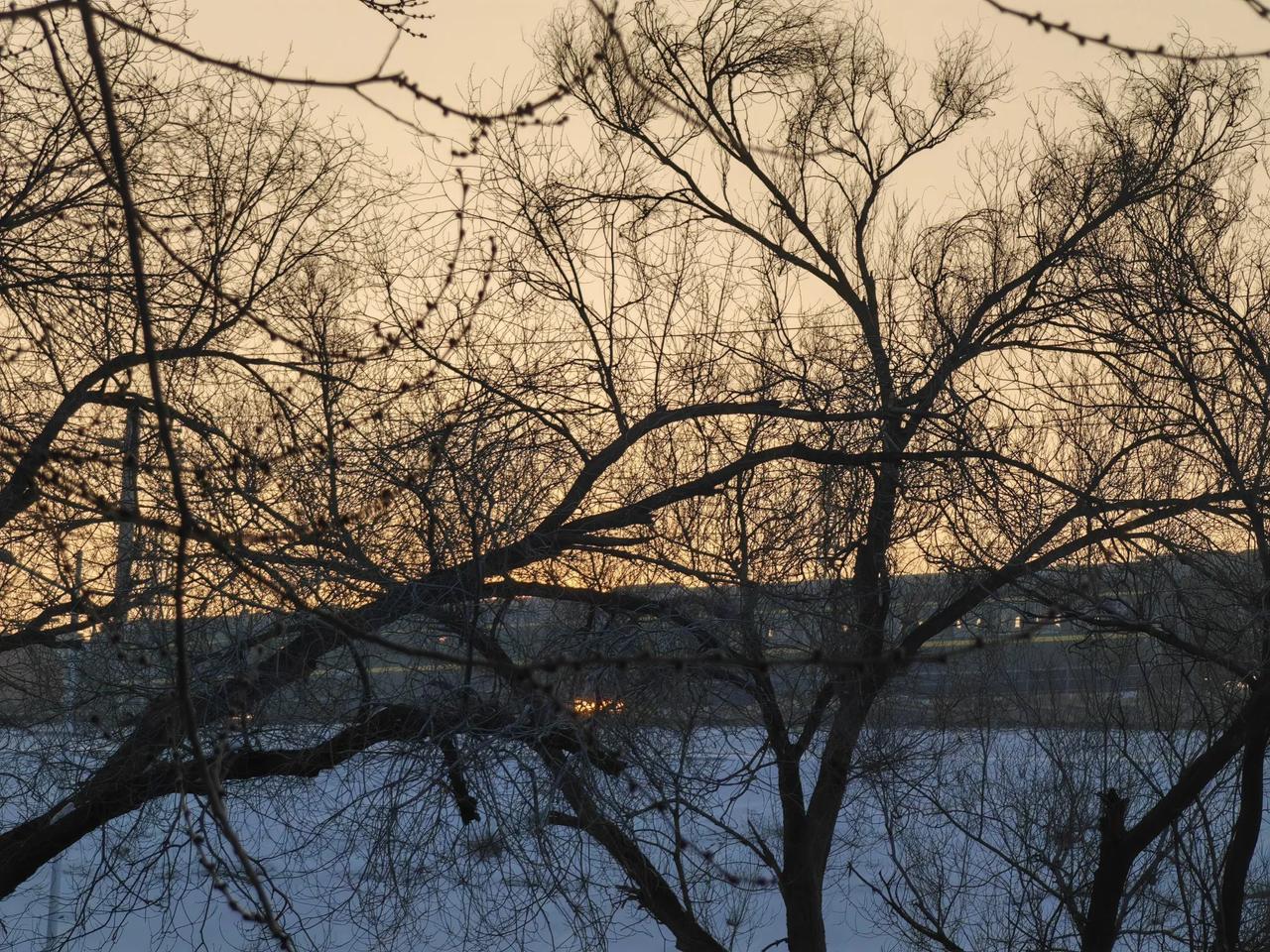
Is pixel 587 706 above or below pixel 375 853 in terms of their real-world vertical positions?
above

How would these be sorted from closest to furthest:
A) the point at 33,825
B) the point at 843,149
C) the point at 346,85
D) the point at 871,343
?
the point at 346,85, the point at 33,825, the point at 871,343, the point at 843,149

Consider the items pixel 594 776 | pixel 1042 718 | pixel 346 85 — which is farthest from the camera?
pixel 1042 718

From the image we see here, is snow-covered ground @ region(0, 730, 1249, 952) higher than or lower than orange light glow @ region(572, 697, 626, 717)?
lower

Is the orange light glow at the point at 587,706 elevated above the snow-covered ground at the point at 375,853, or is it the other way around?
the orange light glow at the point at 587,706

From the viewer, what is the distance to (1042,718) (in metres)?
12.2

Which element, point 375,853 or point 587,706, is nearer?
point 587,706

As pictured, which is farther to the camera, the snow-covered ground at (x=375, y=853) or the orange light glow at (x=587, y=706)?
the snow-covered ground at (x=375, y=853)

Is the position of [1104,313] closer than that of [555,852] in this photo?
No

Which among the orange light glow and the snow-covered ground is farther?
the snow-covered ground

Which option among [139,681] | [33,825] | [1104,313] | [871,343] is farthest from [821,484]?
[33,825]

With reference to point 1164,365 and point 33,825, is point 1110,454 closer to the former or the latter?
point 1164,365

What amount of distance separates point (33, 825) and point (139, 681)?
1.11 m

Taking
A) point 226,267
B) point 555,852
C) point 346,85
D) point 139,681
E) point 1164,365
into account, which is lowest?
point 555,852

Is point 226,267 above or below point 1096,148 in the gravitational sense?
below
